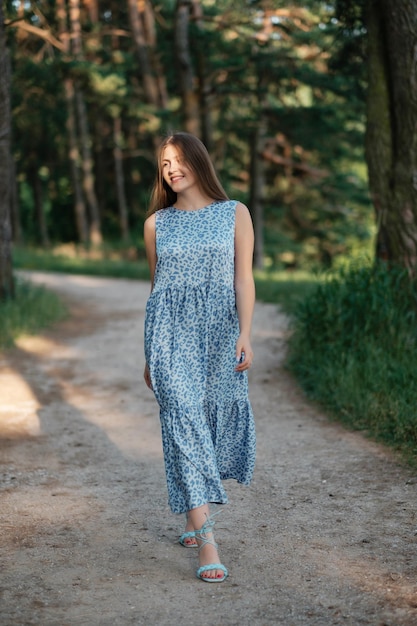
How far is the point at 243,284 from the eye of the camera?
4.05m

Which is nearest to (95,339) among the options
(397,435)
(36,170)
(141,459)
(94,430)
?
(94,430)

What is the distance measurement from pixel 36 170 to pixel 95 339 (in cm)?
2421

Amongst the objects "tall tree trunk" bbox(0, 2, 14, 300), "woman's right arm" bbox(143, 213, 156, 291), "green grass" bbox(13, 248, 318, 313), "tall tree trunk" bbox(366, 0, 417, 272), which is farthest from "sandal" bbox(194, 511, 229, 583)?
"tall tree trunk" bbox(0, 2, 14, 300)

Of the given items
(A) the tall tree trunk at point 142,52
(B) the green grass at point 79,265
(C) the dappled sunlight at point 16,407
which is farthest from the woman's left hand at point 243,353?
(A) the tall tree trunk at point 142,52

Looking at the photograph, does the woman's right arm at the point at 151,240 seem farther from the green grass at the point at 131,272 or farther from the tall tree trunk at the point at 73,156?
the tall tree trunk at the point at 73,156

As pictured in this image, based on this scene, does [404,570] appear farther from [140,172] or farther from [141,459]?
[140,172]

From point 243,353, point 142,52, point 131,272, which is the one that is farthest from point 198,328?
point 142,52

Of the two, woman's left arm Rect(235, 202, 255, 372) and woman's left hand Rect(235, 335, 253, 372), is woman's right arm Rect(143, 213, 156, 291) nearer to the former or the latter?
woman's left arm Rect(235, 202, 255, 372)

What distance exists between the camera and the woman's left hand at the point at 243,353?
4012 mm

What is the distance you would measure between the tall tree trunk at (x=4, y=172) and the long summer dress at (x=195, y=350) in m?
8.15

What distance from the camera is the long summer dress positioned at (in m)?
3.88

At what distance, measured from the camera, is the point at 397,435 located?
600 centimetres

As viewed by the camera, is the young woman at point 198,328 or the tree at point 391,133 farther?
the tree at point 391,133

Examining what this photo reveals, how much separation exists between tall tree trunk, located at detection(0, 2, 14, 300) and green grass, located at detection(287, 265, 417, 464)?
191 inches
